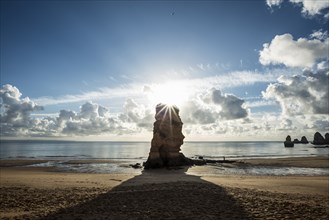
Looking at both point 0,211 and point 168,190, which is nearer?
point 0,211

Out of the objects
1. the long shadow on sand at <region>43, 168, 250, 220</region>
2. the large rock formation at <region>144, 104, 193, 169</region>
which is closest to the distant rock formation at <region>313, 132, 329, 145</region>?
the large rock formation at <region>144, 104, 193, 169</region>

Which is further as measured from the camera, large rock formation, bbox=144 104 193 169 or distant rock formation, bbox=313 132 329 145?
distant rock formation, bbox=313 132 329 145

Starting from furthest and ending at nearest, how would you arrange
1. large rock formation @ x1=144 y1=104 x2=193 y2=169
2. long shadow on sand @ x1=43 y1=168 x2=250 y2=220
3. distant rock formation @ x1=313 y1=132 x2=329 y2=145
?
distant rock formation @ x1=313 y1=132 x2=329 y2=145
large rock formation @ x1=144 y1=104 x2=193 y2=169
long shadow on sand @ x1=43 y1=168 x2=250 y2=220

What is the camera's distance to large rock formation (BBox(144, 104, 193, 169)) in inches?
1848

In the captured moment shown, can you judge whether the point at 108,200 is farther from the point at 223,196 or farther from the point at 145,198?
the point at 223,196

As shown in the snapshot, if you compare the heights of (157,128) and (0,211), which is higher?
(157,128)

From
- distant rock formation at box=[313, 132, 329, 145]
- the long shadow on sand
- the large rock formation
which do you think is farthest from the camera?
distant rock formation at box=[313, 132, 329, 145]

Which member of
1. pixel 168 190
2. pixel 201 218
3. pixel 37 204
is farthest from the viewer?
pixel 168 190

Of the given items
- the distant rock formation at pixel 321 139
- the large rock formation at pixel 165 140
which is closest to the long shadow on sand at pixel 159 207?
the large rock formation at pixel 165 140

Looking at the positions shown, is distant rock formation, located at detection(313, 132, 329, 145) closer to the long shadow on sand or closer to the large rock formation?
the large rock formation

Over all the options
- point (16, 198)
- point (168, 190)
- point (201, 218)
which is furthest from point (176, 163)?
point (201, 218)

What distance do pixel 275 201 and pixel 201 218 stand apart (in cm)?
599

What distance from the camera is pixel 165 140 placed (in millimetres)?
47062

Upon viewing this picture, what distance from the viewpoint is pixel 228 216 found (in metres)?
12.5
